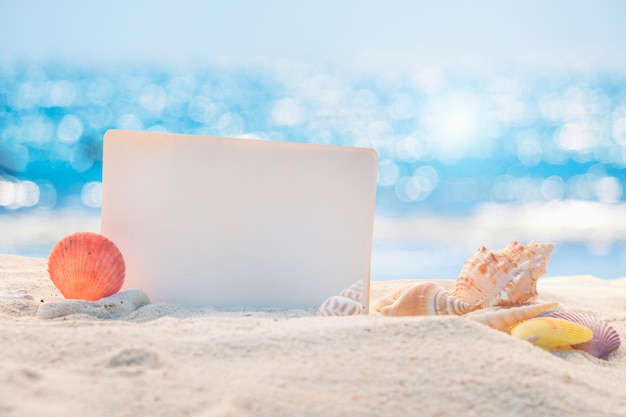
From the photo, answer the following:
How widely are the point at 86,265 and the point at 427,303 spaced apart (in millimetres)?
1274

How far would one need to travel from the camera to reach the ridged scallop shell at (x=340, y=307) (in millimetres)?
1927

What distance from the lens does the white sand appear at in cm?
98

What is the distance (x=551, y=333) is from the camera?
1699 millimetres

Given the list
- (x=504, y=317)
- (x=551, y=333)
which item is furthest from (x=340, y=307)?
(x=551, y=333)

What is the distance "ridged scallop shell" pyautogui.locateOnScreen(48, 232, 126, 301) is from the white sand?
619 mm

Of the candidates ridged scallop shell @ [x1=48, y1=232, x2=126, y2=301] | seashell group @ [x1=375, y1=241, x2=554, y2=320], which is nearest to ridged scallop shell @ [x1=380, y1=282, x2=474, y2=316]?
seashell group @ [x1=375, y1=241, x2=554, y2=320]

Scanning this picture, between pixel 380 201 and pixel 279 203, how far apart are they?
15.8 ft

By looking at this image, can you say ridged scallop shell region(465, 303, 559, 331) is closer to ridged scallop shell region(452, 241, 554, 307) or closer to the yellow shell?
the yellow shell

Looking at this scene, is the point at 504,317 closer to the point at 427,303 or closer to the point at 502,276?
the point at 427,303

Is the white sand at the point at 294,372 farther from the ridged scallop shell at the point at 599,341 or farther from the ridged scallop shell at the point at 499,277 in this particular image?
the ridged scallop shell at the point at 499,277

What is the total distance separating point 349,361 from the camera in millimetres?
1173

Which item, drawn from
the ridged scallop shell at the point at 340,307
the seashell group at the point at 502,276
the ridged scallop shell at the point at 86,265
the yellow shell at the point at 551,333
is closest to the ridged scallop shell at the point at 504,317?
the yellow shell at the point at 551,333

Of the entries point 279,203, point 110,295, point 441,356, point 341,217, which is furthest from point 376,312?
point 441,356

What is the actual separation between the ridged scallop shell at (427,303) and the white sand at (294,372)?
62 cm
